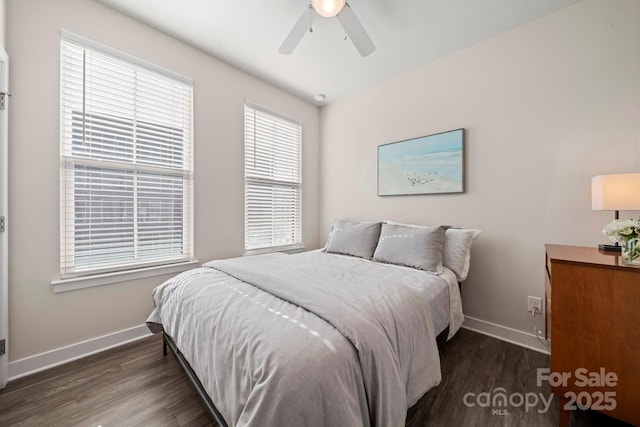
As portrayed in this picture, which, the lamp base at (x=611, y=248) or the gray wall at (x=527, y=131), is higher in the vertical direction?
the gray wall at (x=527, y=131)

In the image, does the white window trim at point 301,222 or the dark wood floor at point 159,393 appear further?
the white window trim at point 301,222

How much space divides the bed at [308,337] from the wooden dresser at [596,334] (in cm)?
63

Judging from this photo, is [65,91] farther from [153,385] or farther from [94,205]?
[153,385]

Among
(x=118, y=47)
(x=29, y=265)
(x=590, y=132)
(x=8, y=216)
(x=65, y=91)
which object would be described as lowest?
(x=29, y=265)

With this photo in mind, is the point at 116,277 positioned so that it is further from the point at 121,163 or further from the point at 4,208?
the point at 121,163

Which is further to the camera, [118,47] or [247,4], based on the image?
[118,47]

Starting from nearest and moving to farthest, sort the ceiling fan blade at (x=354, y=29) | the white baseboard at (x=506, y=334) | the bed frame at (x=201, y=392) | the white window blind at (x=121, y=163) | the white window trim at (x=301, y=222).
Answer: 1. the bed frame at (x=201, y=392)
2. the ceiling fan blade at (x=354, y=29)
3. the white window blind at (x=121, y=163)
4. the white baseboard at (x=506, y=334)
5. the white window trim at (x=301, y=222)

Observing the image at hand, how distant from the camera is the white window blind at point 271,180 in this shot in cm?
305

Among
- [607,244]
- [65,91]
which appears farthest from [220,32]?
[607,244]

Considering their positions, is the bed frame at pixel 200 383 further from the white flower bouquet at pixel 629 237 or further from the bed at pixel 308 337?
the white flower bouquet at pixel 629 237

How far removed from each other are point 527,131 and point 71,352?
161 inches

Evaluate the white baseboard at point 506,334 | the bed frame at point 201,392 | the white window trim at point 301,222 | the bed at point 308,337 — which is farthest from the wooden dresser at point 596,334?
the white window trim at point 301,222

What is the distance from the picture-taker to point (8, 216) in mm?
1680

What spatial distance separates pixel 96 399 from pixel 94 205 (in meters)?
1.37
